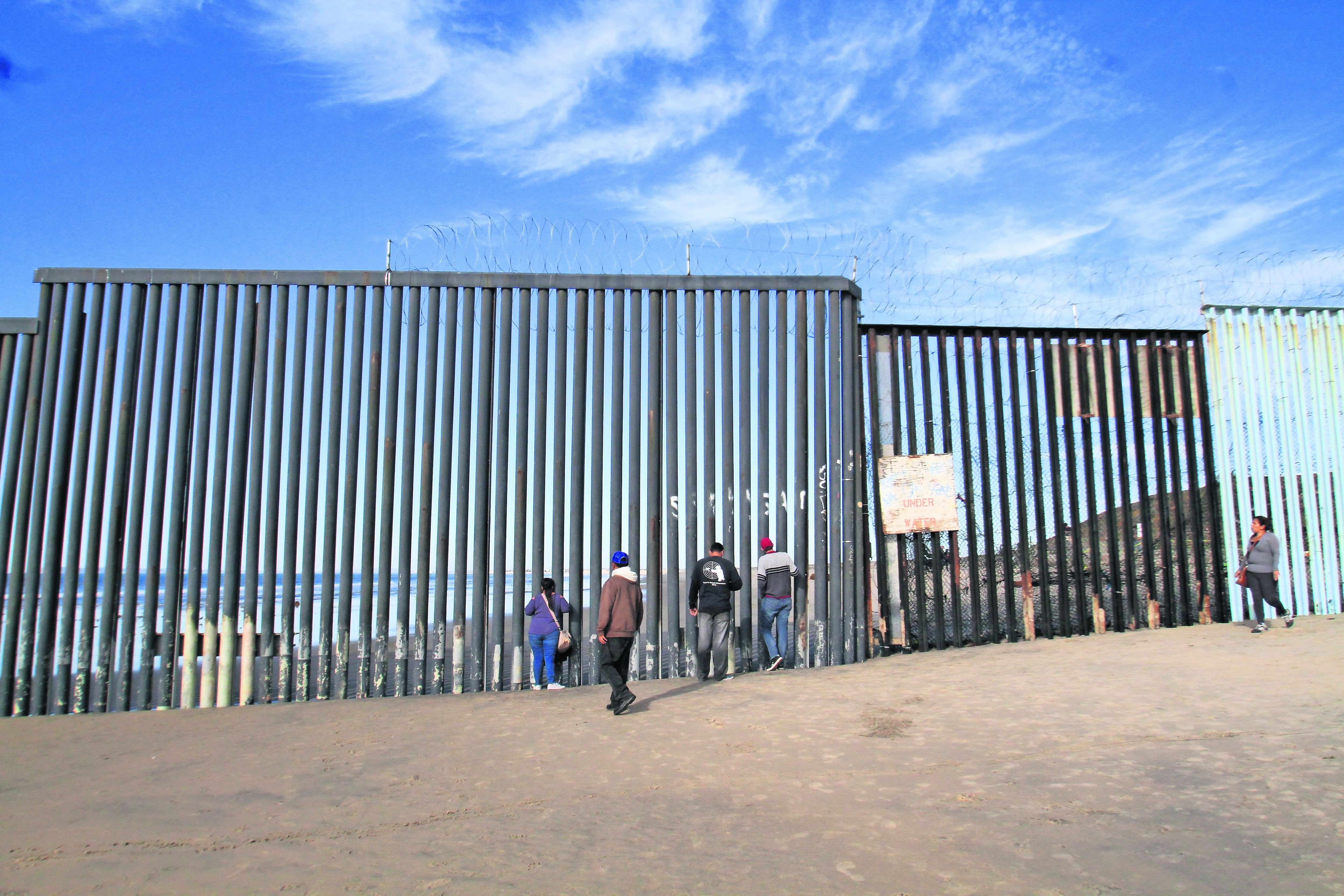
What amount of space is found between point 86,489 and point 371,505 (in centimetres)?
288

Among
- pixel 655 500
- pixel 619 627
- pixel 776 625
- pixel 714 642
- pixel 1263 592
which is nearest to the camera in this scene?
pixel 619 627

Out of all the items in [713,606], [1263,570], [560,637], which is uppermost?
[1263,570]

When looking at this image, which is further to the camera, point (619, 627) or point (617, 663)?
point (619, 627)

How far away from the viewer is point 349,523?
8.66m

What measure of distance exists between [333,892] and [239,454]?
232 inches

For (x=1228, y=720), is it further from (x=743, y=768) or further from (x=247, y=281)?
(x=247, y=281)

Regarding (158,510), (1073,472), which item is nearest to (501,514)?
(158,510)

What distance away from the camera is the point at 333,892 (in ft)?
12.9

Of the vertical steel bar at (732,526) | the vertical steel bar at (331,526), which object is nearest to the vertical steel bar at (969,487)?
the vertical steel bar at (732,526)

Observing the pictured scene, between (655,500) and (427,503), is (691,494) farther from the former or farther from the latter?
(427,503)

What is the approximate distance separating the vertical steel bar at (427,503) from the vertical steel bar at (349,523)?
0.18m

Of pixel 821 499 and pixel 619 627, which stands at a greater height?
pixel 821 499

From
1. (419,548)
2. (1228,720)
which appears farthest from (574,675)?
(1228,720)

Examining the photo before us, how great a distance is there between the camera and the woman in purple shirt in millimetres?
8820
